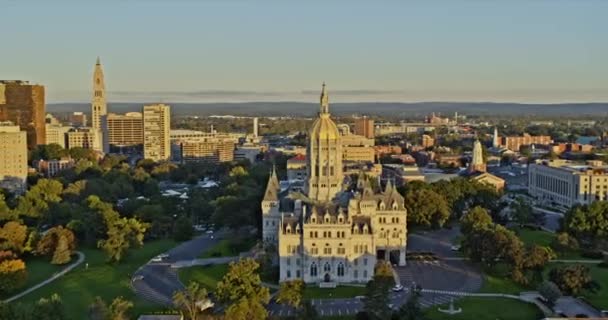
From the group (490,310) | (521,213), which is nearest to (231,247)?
(490,310)

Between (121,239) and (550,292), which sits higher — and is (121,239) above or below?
above

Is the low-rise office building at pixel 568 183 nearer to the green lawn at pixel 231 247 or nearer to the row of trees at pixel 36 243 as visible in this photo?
the green lawn at pixel 231 247

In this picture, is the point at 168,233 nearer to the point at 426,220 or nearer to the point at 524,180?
the point at 426,220

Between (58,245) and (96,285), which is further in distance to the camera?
(58,245)

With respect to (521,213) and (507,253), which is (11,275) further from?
(521,213)

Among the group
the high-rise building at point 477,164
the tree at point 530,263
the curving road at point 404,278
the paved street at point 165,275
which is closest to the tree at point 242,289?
the curving road at point 404,278

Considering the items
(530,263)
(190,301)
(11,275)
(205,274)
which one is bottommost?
(205,274)

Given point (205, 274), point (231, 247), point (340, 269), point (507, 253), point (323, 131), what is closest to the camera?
point (507, 253)
